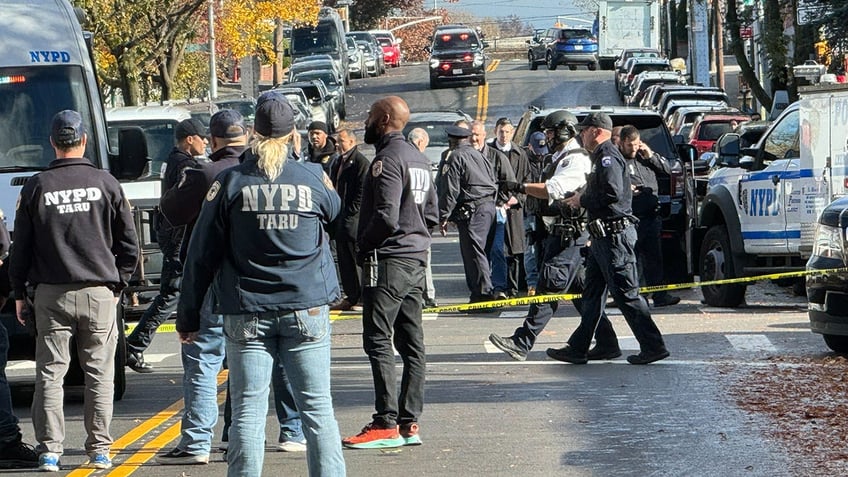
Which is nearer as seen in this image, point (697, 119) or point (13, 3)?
point (13, 3)

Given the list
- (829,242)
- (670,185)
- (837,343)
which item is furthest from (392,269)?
(670,185)

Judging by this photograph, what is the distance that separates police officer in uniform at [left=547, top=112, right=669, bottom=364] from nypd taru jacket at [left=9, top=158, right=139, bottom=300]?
407cm

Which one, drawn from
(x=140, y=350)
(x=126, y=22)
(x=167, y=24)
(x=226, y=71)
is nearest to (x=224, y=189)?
(x=140, y=350)

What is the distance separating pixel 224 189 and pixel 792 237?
951 cm

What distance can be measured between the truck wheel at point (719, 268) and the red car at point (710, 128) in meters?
11.8

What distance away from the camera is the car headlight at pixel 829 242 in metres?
11.6

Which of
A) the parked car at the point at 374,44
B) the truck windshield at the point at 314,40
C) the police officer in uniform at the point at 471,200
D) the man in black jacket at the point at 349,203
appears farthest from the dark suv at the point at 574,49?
the man in black jacket at the point at 349,203

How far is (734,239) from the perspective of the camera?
51.5ft

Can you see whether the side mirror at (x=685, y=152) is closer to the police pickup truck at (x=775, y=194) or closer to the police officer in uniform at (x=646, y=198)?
the police pickup truck at (x=775, y=194)

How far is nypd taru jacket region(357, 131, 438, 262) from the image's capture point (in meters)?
8.67

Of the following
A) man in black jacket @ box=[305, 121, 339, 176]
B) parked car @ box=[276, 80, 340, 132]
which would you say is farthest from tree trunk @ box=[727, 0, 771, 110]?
man in black jacket @ box=[305, 121, 339, 176]

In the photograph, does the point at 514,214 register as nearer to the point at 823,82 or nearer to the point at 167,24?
the point at 823,82

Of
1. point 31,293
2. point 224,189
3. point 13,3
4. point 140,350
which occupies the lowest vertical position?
point 140,350

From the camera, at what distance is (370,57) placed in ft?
210
